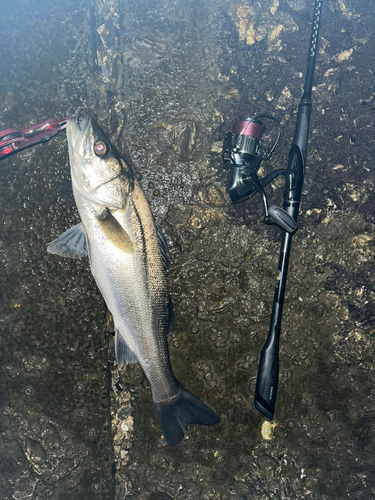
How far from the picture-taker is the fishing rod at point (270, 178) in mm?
2275

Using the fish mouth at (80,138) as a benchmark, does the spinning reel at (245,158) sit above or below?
below

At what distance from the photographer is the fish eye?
81.5 inches

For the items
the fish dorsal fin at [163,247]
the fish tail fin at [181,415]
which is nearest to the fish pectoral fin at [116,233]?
the fish dorsal fin at [163,247]

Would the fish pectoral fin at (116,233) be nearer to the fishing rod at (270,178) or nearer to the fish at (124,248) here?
the fish at (124,248)

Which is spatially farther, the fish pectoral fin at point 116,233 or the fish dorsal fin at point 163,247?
the fish dorsal fin at point 163,247

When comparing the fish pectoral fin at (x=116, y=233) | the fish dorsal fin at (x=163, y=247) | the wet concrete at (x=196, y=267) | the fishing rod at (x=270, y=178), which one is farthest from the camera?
the wet concrete at (x=196, y=267)

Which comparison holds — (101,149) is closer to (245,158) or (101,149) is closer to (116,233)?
(116,233)

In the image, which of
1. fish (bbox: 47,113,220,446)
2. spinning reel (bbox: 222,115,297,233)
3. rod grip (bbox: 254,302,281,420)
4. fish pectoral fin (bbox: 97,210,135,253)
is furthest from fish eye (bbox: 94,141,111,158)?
rod grip (bbox: 254,302,281,420)

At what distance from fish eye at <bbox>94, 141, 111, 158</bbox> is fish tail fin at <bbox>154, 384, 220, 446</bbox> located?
1.75 meters

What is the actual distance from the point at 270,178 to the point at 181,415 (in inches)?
74.0

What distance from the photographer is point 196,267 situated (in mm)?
2518

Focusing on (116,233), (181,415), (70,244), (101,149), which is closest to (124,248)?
(116,233)

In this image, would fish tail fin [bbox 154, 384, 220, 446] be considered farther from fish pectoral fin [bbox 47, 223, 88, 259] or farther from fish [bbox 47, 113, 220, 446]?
fish pectoral fin [bbox 47, 223, 88, 259]

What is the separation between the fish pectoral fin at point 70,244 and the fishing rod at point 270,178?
47.6 inches
